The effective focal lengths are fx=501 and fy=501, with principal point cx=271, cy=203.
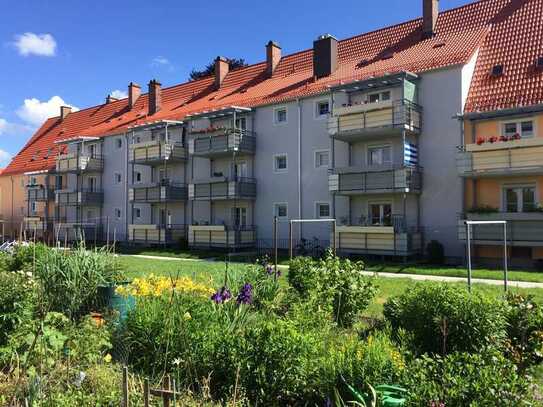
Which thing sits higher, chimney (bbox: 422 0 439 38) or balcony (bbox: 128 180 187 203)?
chimney (bbox: 422 0 439 38)

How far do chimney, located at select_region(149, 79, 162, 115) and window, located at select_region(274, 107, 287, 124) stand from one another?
14.6 meters

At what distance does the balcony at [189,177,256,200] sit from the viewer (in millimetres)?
28922

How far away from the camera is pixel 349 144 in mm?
25672

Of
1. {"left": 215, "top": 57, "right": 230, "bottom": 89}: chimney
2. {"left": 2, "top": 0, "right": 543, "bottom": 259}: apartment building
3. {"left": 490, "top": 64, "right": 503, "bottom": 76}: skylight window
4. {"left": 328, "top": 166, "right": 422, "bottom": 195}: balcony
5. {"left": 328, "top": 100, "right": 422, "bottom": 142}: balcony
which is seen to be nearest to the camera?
{"left": 2, "top": 0, "right": 543, "bottom": 259}: apartment building

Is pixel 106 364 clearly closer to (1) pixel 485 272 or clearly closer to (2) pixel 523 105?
(1) pixel 485 272

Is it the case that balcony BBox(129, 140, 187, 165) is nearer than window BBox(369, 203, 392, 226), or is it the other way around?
window BBox(369, 203, 392, 226)

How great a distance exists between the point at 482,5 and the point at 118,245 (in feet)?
91.9

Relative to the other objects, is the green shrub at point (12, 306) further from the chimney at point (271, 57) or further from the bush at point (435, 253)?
the chimney at point (271, 57)

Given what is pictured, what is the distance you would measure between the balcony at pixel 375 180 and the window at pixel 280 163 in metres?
4.69

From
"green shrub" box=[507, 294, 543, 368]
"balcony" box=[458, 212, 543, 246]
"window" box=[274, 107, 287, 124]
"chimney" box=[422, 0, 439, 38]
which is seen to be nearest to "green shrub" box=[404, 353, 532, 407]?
"green shrub" box=[507, 294, 543, 368]

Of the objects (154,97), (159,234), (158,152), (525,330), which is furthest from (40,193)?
(525,330)

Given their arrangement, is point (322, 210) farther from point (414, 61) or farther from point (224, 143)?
point (414, 61)

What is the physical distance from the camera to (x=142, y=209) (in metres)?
37.0

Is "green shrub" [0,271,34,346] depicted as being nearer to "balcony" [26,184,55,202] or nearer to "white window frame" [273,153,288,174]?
"white window frame" [273,153,288,174]
